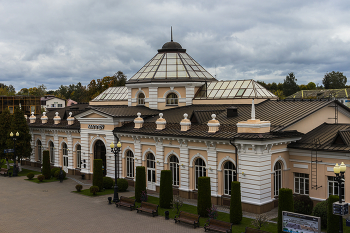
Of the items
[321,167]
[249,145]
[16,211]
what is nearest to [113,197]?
[16,211]

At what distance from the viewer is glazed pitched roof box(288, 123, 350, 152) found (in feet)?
85.7

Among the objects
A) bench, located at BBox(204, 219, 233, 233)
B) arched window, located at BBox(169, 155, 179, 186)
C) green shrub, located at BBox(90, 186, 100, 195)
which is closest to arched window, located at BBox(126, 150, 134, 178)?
green shrub, located at BBox(90, 186, 100, 195)

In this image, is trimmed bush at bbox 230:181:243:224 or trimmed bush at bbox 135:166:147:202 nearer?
trimmed bush at bbox 230:181:243:224

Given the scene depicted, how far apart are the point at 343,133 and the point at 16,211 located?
79.9 feet

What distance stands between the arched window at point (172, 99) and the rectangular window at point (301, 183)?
17616 mm

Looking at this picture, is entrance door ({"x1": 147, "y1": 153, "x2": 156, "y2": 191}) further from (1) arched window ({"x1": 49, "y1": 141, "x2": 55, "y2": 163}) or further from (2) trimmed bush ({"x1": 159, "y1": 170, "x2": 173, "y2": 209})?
(1) arched window ({"x1": 49, "y1": 141, "x2": 55, "y2": 163})

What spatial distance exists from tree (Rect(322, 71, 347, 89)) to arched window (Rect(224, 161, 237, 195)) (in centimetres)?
11099

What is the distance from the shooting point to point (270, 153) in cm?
2705

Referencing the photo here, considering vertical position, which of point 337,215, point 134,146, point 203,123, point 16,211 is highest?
point 203,123

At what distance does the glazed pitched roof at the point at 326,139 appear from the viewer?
26.1m

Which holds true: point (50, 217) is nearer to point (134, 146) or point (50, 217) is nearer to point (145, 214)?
point (145, 214)

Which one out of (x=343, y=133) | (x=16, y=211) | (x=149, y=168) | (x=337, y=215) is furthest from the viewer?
(x=149, y=168)

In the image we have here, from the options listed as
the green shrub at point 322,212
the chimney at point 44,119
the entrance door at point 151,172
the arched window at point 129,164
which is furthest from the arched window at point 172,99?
the green shrub at point 322,212

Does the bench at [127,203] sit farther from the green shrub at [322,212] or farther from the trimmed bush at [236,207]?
the green shrub at [322,212]
